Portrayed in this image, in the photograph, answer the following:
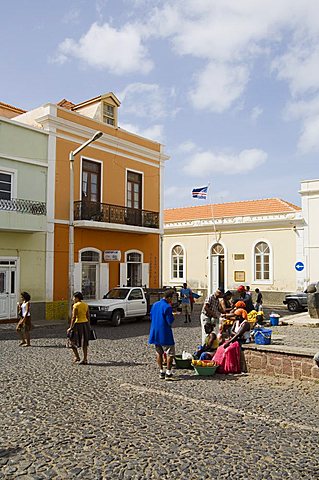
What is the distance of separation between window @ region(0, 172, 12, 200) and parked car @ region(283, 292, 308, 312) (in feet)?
51.3

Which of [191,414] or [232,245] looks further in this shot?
Result: [232,245]

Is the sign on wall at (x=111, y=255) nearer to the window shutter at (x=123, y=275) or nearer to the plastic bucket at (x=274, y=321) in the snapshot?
the window shutter at (x=123, y=275)

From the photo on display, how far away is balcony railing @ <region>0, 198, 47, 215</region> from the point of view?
17.9 meters

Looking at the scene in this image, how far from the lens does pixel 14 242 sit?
1844 centimetres

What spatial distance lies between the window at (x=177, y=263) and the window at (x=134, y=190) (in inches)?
414

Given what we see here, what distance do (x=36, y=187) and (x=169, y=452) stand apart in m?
15.8

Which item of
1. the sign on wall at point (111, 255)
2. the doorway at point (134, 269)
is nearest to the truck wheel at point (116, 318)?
the sign on wall at point (111, 255)

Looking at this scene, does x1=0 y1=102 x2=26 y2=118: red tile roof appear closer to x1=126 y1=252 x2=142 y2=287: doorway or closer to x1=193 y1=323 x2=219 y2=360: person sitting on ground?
x1=126 y1=252 x2=142 y2=287: doorway

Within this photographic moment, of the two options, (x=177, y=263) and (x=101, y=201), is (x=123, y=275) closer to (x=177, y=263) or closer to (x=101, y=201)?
(x=101, y=201)

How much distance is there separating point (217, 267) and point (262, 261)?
3572mm

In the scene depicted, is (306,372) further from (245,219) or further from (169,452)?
(245,219)

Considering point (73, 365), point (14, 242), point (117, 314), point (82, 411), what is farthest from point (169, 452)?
point (14, 242)

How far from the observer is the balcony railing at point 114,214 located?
67.6 ft

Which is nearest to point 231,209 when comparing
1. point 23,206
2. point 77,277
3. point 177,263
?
point 177,263
